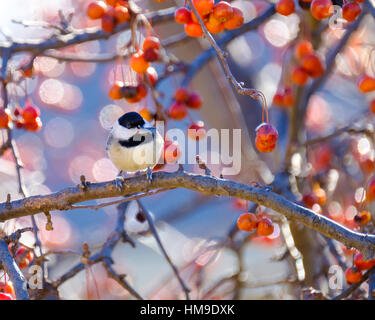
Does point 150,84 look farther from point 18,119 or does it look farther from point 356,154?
point 356,154

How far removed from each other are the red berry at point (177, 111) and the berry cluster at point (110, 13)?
17.1 inches

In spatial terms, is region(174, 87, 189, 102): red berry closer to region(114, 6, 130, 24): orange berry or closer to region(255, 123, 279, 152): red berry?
region(114, 6, 130, 24): orange berry

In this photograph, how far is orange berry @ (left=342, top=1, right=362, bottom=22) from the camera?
2.18 metres

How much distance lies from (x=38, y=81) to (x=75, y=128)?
50 centimetres

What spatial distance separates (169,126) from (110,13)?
1942 millimetres

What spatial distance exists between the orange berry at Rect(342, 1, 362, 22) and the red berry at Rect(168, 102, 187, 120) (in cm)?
78

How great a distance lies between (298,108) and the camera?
123 inches

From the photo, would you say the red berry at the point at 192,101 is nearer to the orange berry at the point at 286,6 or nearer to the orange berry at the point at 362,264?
the orange berry at the point at 286,6

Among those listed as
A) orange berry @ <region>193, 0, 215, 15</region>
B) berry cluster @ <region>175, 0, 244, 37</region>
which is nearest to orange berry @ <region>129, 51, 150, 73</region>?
berry cluster @ <region>175, 0, 244, 37</region>

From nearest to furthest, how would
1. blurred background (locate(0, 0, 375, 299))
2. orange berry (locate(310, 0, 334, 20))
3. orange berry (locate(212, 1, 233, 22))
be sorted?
orange berry (locate(212, 1, 233, 22)) → orange berry (locate(310, 0, 334, 20)) → blurred background (locate(0, 0, 375, 299))

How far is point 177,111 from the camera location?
8.54 feet

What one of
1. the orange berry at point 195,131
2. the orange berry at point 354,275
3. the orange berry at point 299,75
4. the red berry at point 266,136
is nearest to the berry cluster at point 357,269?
the orange berry at point 354,275

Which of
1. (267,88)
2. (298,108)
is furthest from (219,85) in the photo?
(298,108)

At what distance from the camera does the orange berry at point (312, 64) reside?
8.96ft
